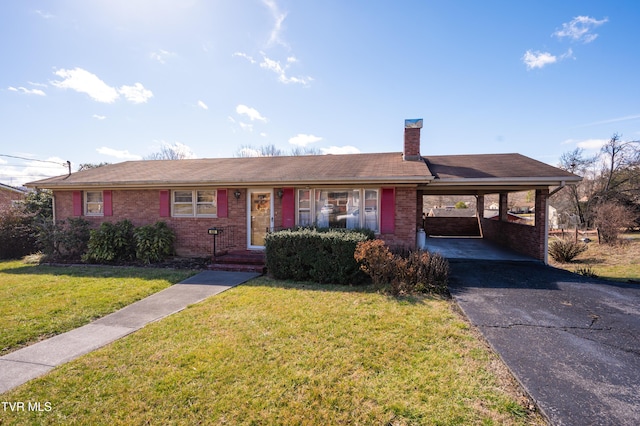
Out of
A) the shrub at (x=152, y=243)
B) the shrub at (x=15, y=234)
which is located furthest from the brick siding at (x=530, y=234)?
the shrub at (x=15, y=234)

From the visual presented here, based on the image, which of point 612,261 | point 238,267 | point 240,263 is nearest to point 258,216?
point 240,263

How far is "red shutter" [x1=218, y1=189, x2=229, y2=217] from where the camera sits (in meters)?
10.1

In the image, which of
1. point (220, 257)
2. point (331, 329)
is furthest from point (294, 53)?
point (331, 329)

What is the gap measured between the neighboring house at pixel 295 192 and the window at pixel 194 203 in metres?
0.04

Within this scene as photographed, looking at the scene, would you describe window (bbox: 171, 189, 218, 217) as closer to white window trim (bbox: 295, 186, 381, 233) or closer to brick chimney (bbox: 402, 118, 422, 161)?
white window trim (bbox: 295, 186, 381, 233)

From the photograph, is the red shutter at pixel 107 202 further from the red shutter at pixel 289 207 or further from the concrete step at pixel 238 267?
the red shutter at pixel 289 207

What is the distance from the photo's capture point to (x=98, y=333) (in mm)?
4438

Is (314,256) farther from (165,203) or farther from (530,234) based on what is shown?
(530,234)

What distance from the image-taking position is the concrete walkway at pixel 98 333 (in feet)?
11.3

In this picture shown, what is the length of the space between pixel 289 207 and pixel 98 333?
238 inches

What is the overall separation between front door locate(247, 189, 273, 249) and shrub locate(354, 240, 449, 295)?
4249mm

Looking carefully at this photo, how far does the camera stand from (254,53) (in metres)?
10.4

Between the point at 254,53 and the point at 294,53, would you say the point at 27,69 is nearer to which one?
the point at 254,53

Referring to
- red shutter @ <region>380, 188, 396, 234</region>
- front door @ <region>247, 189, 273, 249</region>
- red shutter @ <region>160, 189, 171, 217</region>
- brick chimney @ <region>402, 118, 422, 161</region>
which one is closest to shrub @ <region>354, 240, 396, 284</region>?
red shutter @ <region>380, 188, 396, 234</region>
